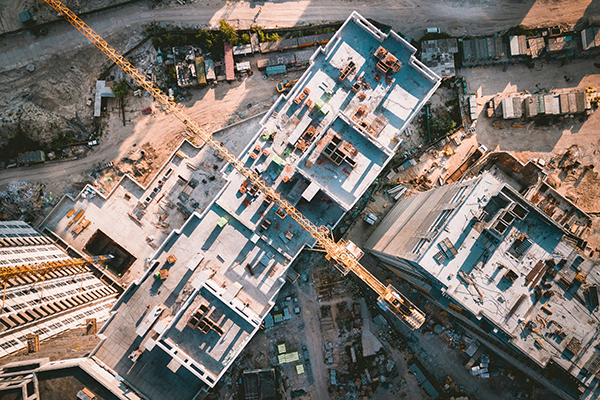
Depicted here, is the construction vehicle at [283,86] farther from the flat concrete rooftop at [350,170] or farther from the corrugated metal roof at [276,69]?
the flat concrete rooftop at [350,170]

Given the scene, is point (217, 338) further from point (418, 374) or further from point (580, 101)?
point (580, 101)

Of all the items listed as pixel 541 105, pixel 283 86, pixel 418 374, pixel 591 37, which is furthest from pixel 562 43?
pixel 418 374

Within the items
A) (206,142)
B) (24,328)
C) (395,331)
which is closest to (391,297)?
(395,331)

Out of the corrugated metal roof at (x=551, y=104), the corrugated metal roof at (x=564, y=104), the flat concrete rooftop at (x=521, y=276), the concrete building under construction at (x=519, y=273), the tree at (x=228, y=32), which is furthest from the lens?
the tree at (x=228, y=32)

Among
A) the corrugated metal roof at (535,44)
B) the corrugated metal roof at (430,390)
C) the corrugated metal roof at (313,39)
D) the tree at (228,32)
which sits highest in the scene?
the corrugated metal roof at (535,44)

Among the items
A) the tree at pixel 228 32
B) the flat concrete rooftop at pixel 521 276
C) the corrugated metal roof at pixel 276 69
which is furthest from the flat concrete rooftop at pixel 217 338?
the tree at pixel 228 32

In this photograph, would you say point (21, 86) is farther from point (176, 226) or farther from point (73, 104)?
point (176, 226)

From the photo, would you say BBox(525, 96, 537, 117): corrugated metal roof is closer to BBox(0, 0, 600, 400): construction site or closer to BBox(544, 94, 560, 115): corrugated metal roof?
BBox(0, 0, 600, 400): construction site
